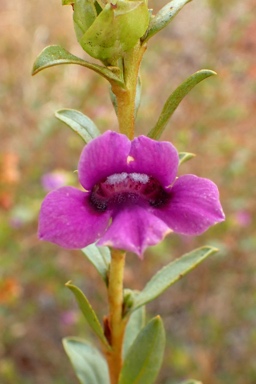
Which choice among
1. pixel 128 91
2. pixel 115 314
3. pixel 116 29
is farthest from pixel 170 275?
pixel 116 29

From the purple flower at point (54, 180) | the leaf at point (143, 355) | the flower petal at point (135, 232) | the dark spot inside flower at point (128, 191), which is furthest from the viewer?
the purple flower at point (54, 180)

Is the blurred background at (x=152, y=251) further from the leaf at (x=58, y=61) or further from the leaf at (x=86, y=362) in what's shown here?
the leaf at (x=58, y=61)

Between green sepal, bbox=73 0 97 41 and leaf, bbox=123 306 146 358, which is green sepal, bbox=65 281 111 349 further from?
green sepal, bbox=73 0 97 41

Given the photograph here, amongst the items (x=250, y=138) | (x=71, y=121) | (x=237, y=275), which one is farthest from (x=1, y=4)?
(x=71, y=121)

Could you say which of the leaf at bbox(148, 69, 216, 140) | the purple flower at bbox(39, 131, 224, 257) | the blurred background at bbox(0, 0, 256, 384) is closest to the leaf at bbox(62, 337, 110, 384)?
the purple flower at bbox(39, 131, 224, 257)

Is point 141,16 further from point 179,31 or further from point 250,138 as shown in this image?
point 179,31

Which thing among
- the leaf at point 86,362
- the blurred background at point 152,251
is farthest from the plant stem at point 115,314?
the blurred background at point 152,251
